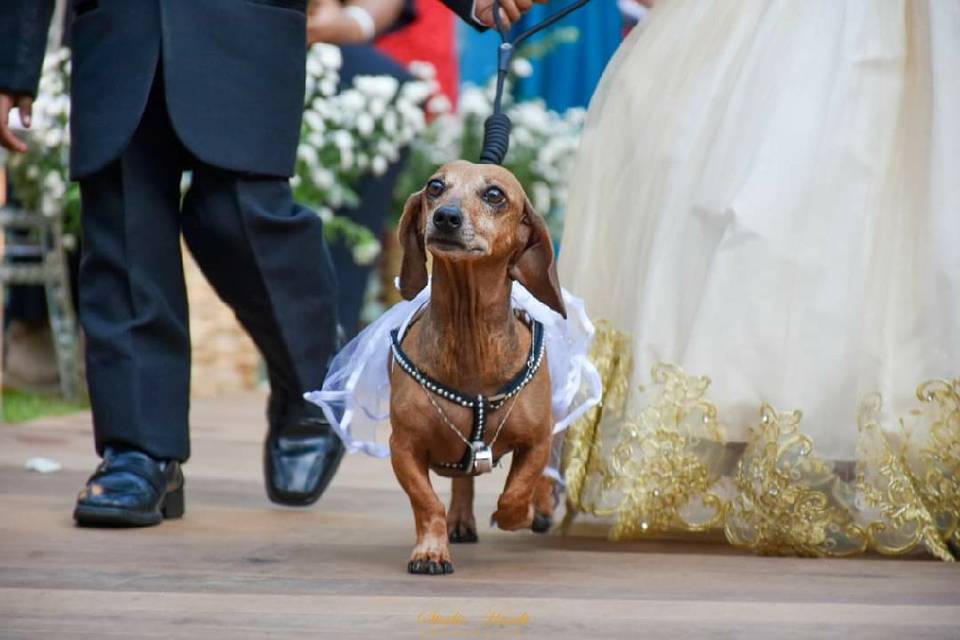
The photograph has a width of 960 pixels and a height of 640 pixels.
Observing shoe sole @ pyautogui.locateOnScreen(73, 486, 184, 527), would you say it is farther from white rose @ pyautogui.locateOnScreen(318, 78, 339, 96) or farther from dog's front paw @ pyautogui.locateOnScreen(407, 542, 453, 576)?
white rose @ pyautogui.locateOnScreen(318, 78, 339, 96)

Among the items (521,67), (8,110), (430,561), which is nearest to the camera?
(430,561)

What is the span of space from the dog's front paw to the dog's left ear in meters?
0.41

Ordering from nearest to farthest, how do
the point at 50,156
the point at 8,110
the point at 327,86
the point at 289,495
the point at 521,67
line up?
1. the point at 8,110
2. the point at 289,495
3. the point at 50,156
4. the point at 327,86
5. the point at 521,67

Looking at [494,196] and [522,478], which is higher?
[494,196]

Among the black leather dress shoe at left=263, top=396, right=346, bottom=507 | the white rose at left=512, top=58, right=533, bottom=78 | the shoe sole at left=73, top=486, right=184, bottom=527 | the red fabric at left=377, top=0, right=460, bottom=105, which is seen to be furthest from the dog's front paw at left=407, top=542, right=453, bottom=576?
the red fabric at left=377, top=0, right=460, bottom=105

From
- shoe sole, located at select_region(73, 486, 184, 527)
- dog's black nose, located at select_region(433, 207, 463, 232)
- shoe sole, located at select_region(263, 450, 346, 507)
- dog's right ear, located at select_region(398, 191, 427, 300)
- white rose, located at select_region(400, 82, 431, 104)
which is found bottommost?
shoe sole, located at select_region(263, 450, 346, 507)

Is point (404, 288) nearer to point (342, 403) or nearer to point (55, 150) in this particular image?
point (342, 403)

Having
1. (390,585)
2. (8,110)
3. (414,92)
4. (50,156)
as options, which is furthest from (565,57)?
(390,585)

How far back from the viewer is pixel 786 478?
245cm

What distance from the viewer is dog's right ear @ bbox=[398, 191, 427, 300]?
229cm

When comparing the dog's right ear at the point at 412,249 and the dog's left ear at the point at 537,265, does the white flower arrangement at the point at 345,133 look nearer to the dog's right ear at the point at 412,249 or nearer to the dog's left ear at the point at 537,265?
the dog's right ear at the point at 412,249

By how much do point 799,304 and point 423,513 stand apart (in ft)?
2.42

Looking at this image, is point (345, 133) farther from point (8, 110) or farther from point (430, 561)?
point (430, 561)

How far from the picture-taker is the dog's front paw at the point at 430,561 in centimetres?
224
